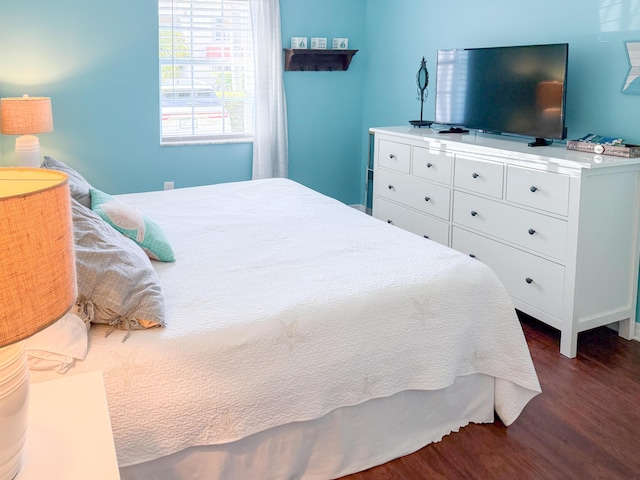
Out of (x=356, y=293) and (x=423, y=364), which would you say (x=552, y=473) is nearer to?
(x=423, y=364)

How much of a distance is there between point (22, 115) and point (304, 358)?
9.40 ft

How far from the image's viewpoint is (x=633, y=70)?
3068 millimetres

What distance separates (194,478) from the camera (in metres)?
1.83

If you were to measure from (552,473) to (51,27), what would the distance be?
4.11 metres

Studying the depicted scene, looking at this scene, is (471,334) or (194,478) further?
(471,334)

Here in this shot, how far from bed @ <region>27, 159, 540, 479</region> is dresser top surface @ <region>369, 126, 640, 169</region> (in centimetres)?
89

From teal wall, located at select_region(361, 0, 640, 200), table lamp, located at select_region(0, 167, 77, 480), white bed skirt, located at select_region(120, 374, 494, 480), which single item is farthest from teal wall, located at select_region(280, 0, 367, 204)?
table lamp, located at select_region(0, 167, 77, 480)

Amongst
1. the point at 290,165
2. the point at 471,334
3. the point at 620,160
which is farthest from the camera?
the point at 290,165

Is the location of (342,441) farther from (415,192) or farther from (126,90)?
(126,90)

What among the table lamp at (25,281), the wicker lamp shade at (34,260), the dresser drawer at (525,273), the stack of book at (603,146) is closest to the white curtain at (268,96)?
the dresser drawer at (525,273)

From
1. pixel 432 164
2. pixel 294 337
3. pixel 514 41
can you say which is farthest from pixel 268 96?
pixel 294 337

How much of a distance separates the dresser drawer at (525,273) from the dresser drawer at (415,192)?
302 millimetres

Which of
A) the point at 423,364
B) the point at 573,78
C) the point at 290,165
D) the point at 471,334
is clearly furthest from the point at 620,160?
the point at 290,165

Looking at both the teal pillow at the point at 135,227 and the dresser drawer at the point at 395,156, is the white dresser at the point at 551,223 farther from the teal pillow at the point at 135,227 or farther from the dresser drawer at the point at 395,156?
the teal pillow at the point at 135,227
